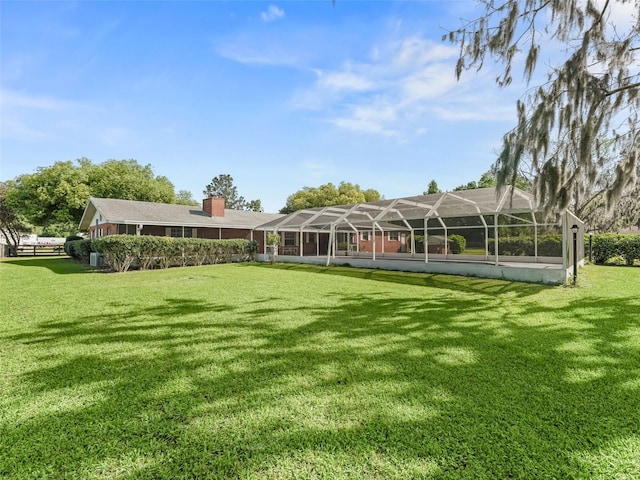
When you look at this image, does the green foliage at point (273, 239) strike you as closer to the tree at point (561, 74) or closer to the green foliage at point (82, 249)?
the green foliage at point (82, 249)

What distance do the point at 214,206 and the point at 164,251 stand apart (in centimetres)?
836

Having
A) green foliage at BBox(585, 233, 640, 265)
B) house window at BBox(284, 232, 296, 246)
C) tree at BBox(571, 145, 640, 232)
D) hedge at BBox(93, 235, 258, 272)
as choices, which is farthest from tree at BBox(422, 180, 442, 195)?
hedge at BBox(93, 235, 258, 272)

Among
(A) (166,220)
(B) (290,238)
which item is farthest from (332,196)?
(A) (166,220)

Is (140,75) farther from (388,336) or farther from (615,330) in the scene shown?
(615,330)

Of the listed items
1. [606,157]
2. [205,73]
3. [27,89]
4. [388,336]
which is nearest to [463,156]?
[606,157]

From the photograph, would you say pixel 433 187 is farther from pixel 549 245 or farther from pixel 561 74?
pixel 561 74

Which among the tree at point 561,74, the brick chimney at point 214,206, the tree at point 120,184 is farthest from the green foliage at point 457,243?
the tree at point 120,184

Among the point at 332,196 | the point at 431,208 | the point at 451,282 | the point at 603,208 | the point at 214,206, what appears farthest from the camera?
the point at 332,196

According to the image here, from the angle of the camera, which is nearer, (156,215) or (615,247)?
(615,247)

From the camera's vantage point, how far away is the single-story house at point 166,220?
1851 centimetres

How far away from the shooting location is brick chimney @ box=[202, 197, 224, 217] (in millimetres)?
22719

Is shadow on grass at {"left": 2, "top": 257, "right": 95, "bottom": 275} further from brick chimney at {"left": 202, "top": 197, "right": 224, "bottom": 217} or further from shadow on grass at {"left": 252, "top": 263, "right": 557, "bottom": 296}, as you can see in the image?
shadow on grass at {"left": 252, "top": 263, "right": 557, "bottom": 296}

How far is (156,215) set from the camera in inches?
773

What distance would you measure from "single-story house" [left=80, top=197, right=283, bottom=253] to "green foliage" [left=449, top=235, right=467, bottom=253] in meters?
11.8
